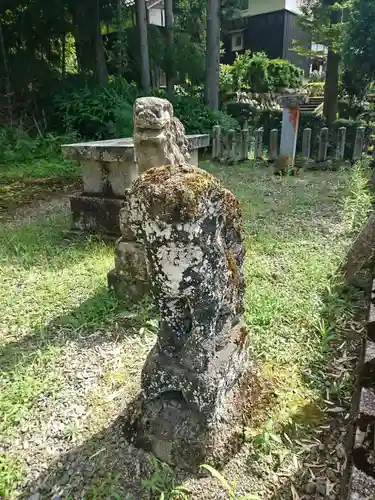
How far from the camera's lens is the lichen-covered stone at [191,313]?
4.37 ft

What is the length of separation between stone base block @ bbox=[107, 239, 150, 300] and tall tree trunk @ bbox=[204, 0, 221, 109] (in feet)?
27.6

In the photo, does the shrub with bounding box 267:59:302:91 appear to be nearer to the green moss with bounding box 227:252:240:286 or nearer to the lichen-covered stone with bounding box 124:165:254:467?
the green moss with bounding box 227:252:240:286

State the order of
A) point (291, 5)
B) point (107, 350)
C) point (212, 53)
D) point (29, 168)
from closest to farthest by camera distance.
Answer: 1. point (107, 350)
2. point (29, 168)
3. point (212, 53)
4. point (291, 5)

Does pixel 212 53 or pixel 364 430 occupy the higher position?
pixel 212 53

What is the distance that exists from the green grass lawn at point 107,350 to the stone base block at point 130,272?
0.13 meters

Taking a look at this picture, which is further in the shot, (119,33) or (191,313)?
(119,33)

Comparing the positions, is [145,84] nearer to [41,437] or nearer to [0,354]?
[0,354]

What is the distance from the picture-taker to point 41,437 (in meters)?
1.83

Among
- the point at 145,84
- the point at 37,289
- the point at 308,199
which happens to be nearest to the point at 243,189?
the point at 308,199

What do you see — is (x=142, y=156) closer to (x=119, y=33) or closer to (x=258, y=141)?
(x=258, y=141)

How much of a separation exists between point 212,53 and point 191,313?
989 cm

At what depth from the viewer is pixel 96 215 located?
4.10 m

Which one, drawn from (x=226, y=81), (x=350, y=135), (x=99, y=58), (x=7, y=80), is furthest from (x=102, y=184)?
(x=226, y=81)

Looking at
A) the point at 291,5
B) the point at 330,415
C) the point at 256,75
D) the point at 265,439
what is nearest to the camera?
the point at 265,439
